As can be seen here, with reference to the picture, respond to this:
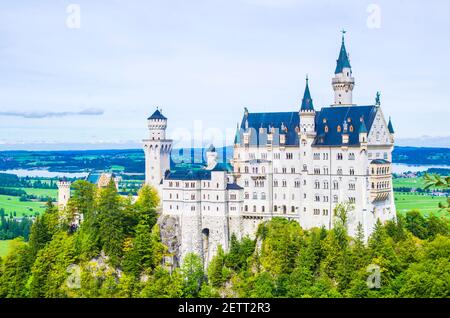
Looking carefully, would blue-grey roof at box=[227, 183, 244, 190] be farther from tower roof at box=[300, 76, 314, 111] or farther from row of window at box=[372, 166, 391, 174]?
row of window at box=[372, 166, 391, 174]

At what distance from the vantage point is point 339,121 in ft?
222

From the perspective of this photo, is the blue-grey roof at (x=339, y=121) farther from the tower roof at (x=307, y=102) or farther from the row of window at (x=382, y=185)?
the row of window at (x=382, y=185)

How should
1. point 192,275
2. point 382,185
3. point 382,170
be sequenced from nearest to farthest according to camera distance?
point 382,185 → point 382,170 → point 192,275

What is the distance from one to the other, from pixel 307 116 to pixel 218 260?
16225 mm

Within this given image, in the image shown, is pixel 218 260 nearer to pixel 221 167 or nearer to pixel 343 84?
pixel 221 167

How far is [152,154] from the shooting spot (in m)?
76.1

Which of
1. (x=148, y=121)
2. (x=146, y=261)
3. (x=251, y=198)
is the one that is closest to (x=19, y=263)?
(x=146, y=261)

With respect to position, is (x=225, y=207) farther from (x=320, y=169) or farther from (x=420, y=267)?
(x=420, y=267)

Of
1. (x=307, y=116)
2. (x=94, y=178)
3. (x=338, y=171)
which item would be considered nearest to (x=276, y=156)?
(x=307, y=116)

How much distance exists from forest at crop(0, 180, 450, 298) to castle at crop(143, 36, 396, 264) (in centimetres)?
149

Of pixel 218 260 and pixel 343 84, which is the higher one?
pixel 343 84

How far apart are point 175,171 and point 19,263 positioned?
1920cm

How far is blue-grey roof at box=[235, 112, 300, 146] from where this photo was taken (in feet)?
233

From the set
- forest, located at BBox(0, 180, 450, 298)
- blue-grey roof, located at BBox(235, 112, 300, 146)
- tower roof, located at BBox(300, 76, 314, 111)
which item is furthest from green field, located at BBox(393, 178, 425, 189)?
tower roof, located at BBox(300, 76, 314, 111)
